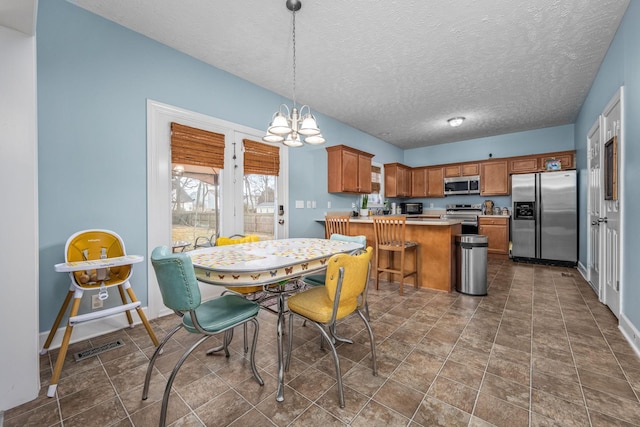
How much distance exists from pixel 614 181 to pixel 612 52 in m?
1.34

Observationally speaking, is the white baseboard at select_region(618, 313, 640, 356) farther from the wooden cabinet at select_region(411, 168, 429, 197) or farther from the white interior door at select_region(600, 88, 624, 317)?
the wooden cabinet at select_region(411, 168, 429, 197)

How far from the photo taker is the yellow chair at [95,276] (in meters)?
1.83

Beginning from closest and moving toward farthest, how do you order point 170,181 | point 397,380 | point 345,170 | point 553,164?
point 397,380 → point 170,181 → point 345,170 → point 553,164

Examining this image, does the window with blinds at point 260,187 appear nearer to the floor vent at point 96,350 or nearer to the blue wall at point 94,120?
the blue wall at point 94,120

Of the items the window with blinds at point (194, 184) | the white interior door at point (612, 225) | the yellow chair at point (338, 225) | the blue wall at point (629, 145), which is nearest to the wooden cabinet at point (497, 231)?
the white interior door at point (612, 225)

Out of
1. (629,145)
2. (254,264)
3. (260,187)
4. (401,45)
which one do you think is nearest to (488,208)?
(629,145)

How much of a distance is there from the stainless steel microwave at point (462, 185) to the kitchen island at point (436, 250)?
2.91 meters

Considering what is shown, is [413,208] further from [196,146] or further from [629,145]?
[196,146]

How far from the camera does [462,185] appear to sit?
20.5ft

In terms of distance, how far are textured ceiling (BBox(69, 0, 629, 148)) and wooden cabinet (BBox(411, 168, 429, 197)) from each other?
2650 millimetres

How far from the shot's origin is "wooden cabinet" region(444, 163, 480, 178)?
6109 millimetres

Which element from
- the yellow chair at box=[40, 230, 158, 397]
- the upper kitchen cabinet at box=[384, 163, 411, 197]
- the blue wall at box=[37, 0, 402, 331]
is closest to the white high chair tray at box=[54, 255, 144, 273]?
the yellow chair at box=[40, 230, 158, 397]

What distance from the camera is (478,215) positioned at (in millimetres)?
5801

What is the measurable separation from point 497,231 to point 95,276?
6473mm
